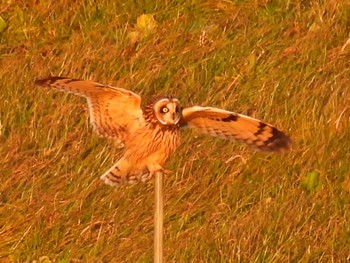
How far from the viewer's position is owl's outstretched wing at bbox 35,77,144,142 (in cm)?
226

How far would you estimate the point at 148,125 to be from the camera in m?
2.17

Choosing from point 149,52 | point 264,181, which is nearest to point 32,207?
point 264,181

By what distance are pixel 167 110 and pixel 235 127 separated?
235 mm

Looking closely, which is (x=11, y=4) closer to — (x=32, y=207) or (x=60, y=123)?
(x=60, y=123)

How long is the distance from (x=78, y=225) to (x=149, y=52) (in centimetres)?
135

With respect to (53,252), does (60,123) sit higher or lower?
higher

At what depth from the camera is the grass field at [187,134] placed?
14.2ft

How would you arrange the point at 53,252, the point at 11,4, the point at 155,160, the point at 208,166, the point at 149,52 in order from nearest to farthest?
the point at 155,160
the point at 53,252
the point at 208,166
the point at 149,52
the point at 11,4

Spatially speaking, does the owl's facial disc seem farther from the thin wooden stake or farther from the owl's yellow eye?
the thin wooden stake

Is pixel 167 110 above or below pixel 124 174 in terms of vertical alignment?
above

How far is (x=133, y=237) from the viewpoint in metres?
4.35

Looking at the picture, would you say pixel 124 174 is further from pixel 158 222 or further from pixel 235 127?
pixel 158 222

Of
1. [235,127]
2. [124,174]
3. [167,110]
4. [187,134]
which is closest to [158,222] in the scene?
[167,110]

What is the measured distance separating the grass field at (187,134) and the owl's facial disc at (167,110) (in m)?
2.06
